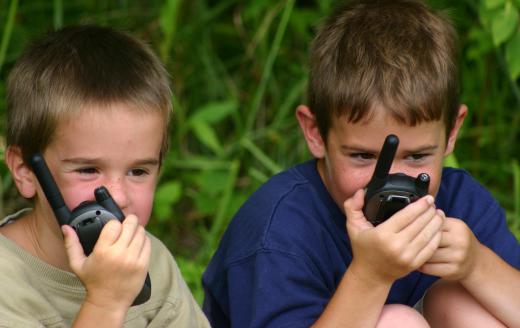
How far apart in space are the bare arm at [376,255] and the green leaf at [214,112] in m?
1.53

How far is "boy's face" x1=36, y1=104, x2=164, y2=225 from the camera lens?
2383 millimetres

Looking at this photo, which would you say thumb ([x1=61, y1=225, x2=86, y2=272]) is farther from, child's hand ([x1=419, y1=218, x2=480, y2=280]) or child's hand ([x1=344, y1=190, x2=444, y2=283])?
child's hand ([x1=419, y1=218, x2=480, y2=280])

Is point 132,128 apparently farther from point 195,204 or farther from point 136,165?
point 195,204

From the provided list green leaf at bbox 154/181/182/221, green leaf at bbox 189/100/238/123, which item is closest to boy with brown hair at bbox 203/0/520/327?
green leaf at bbox 154/181/182/221

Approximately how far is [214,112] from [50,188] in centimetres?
178

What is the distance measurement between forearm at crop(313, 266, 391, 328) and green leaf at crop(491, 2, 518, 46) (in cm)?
101

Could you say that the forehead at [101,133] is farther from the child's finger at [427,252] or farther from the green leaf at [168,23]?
the green leaf at [168,23]

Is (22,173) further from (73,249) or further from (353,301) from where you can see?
(353,301)

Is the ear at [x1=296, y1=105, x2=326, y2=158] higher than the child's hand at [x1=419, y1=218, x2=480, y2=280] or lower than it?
higher

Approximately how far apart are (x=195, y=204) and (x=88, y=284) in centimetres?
200

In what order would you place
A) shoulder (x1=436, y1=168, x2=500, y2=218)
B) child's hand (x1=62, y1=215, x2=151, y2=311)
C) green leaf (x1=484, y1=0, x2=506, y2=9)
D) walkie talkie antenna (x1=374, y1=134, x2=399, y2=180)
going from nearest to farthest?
child's hand (x1=62, y1=215, x2=151, y2=311), walkie talkie antenna (x1=374, y1=134, x2=399, y2=180), shoulder (x1=436, y1=168, x2=500, y2=218), green leaf (x1=484, y1=0, x2=506, y2=9)

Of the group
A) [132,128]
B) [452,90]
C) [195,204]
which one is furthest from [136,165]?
[195,204]

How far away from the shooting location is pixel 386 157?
2.40 m

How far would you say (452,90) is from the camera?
2740mm
